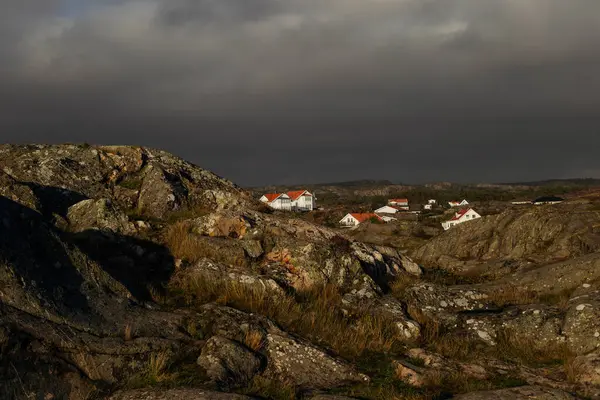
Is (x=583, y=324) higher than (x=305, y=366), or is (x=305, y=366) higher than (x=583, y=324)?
(x=583, y=324)

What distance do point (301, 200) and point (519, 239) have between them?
145 meters

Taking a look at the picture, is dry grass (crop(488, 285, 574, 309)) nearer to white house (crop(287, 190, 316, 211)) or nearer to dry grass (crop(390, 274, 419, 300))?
dry grass (crop(390, 274, 419, 300))

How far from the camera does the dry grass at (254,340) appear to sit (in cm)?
866

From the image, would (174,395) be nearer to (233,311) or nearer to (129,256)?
(233,311)

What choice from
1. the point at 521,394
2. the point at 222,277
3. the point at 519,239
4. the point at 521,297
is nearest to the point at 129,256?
the point at 222,277

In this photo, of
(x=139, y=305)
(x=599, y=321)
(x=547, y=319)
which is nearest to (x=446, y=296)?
(x=547, y=319)

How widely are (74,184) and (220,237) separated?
214 inches

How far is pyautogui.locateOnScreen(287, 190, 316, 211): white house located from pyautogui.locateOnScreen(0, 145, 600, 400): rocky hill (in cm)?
15969

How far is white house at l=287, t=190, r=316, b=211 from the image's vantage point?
176 m

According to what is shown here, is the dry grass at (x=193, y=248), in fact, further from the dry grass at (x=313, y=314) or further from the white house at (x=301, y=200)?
the white house at (x=301, y=200)

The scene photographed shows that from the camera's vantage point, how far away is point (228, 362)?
26.2 feet

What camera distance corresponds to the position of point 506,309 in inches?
472

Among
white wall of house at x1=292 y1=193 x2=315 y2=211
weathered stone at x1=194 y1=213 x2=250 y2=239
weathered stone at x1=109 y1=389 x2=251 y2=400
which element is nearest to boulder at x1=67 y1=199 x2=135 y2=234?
weathered stone at x1=194 y1=213 x2=250 y2=239

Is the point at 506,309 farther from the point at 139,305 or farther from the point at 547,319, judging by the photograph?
the point at 139,305
